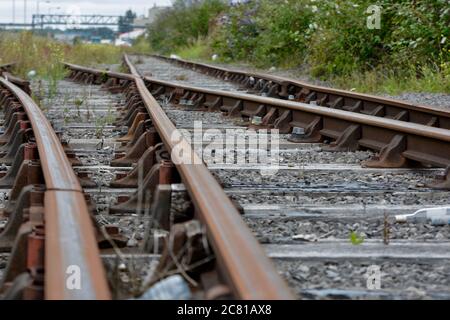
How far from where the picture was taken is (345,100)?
386 inches

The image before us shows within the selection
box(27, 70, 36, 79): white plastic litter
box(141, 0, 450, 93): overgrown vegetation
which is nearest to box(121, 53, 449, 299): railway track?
box(141, 0, 450, 93): overgrown vegetation

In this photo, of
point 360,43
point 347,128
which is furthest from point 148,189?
point 360,43

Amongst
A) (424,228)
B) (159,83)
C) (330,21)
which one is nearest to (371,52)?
(330,21)

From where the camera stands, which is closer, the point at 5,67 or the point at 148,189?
the point at 148,189

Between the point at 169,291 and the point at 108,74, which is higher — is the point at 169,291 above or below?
below

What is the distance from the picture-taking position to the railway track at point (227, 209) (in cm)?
290

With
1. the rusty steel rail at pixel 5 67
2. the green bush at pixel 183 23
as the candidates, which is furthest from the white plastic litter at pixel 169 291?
the green bush at pixel 183 23

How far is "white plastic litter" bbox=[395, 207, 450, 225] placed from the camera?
425 centimetres

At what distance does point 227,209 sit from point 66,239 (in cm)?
69

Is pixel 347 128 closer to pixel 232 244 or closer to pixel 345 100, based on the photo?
pixel 345 100

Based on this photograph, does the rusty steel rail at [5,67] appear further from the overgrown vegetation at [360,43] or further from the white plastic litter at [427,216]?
the white plastic litter at [427,216]

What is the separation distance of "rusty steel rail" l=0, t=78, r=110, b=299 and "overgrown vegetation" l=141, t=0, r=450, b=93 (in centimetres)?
795
